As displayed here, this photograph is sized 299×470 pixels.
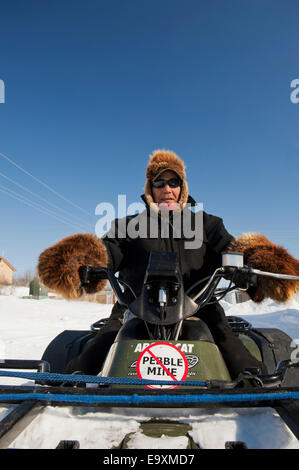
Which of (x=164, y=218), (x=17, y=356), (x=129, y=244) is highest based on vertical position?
(x=164, y=218)

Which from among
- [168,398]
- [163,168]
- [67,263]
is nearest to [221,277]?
[67,263]

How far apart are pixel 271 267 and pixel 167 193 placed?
1238mm

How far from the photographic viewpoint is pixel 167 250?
116 inches

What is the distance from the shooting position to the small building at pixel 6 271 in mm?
52566

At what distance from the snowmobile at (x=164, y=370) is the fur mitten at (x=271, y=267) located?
13.2 inches

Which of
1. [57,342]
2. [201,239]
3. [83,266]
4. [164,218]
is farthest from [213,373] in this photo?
[57,342]

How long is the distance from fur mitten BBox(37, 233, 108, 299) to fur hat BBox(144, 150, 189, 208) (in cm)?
101

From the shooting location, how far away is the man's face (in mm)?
3189

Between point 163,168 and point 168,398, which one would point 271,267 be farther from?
point 168,398

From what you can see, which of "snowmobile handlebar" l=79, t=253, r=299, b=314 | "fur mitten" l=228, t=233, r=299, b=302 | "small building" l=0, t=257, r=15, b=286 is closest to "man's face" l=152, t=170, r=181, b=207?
"fur mitten" l=228, t=233, r=299, b=302

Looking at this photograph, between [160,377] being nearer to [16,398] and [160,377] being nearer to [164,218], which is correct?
[16,398]

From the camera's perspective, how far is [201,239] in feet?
9.80

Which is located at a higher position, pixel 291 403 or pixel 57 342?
pixel 291 403
